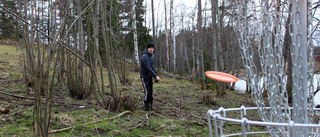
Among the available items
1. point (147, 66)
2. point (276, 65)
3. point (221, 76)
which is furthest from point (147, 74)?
point (276, 65)

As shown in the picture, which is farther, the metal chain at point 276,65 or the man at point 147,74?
the man at point 147,74

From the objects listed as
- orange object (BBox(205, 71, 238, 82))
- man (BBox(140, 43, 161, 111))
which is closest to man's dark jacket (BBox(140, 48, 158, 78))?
man (BBox(140, 43, 161, 111))

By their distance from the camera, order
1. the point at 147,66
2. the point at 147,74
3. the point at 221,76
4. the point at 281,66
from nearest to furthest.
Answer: the point at 281,66
the point at 221,76
the point at 147,66
the point at 147,74

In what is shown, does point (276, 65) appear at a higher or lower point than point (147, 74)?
higher

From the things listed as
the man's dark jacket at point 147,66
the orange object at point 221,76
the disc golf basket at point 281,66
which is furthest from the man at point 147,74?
the disc golf basket at point 281,66

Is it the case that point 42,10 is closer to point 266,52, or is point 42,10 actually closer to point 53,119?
point 53,119

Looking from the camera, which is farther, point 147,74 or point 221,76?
point 147,74

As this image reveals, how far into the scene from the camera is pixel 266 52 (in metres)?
1.41

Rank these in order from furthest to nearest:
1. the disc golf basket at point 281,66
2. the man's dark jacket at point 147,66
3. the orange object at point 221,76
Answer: the man's dark jacket at point 147,66 < the orange object at point 221,76 < the disc golf basket at point 281,66

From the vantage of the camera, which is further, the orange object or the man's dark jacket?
the man's dark jacket

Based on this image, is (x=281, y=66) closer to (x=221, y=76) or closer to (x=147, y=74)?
(x=221, y=76)

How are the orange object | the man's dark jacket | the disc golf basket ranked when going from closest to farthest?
the disc golf basket
the orange object
the man's dark jacket

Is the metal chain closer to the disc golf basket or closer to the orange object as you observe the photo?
the disc golf basket

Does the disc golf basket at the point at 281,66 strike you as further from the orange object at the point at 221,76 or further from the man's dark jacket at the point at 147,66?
the man's dark jacket at the point at 147,66
